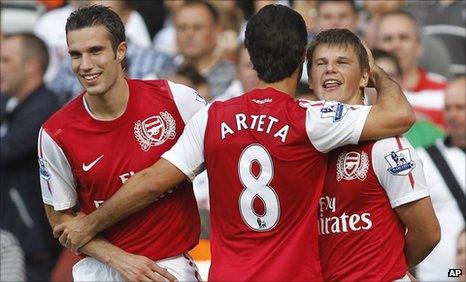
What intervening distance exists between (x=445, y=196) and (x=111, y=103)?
3423 mm

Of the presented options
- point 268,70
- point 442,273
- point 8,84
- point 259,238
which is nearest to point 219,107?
point 268,70

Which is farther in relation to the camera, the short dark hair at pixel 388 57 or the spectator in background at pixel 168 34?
the spectator in background at pixel 168 34

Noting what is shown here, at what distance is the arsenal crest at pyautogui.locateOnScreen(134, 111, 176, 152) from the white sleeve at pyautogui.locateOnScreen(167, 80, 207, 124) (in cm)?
11

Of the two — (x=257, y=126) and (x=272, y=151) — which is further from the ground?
(x=257, y=126)

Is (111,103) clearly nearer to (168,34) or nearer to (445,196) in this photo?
(445,196)

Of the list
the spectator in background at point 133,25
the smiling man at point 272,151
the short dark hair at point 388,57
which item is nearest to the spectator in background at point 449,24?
the short dark hair at point 388,57

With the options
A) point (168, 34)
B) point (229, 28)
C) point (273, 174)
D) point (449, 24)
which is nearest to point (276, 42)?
point (273, 174)

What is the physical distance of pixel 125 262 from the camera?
622 centimetres

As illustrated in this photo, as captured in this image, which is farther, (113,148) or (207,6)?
(207,6)

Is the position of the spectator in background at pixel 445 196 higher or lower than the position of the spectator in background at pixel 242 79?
lower

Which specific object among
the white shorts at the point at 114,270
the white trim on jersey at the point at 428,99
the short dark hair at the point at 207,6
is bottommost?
the white trim on jersey at the point at 428,99

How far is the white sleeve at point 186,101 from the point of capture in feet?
21.0

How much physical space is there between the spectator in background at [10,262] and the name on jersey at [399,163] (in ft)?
11.8

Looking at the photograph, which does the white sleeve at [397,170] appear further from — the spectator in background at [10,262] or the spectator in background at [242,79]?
the spectator in background at [242,79]
